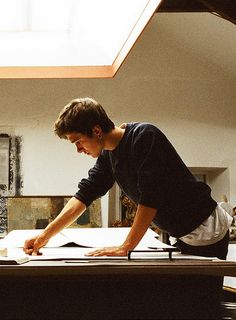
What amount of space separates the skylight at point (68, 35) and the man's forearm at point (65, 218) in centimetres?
65

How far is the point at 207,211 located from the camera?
197cm

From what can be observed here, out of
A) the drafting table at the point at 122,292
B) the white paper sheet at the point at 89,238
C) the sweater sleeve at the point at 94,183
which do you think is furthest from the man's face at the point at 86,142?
the drafting table at the point at 122,292

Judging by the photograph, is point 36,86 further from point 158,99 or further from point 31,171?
point 158,99

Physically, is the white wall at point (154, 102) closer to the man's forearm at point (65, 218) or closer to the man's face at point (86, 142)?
the man's forearm at point (65, 218)

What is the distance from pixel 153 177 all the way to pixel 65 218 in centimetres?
53

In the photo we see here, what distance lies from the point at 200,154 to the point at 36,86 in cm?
192

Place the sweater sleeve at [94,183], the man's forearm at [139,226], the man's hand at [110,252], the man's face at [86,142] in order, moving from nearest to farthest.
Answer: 1. the man's hand at [110,252]
2. the man's forearm at [139,226]
3. the man's face at [86,142]
4. the sweater sleeve at [94,183]

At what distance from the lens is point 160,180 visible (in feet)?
5.93

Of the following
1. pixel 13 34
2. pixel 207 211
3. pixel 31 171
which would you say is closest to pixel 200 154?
pixel 31 171

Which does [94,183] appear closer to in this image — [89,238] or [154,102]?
[89,238]

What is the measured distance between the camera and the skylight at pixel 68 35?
2119 mm

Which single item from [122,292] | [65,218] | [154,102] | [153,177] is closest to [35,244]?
[65,218]

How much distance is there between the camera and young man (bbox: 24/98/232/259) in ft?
6.01

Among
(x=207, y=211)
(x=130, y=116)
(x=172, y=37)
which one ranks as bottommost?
(x=207, y=211)
